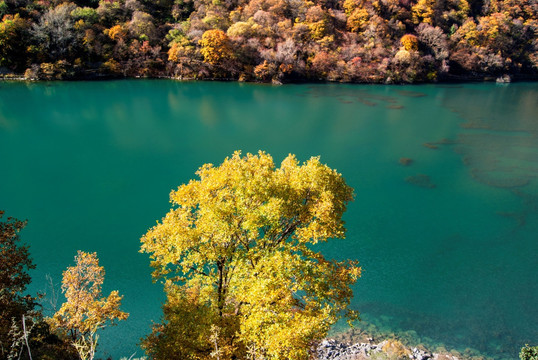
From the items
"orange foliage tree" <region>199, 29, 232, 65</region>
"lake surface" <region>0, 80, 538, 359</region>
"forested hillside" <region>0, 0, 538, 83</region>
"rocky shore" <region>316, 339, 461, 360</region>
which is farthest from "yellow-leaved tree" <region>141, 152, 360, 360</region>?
"orange foliage tree" <region>199, 29, 232, 65</region>

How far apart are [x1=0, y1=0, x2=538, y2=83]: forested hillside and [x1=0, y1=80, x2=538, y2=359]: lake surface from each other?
8626mm

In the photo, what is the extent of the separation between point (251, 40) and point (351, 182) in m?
49.2

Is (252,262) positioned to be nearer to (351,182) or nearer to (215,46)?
(351,182)

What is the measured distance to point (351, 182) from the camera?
3162 centimetres

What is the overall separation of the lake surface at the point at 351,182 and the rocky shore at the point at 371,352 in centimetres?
129

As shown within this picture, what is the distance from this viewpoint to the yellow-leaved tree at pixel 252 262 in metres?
9.88

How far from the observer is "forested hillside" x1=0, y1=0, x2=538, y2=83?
6562 centimetres

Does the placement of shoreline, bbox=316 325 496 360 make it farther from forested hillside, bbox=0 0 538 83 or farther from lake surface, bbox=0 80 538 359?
forested hillside, bbox=0 0 538 83

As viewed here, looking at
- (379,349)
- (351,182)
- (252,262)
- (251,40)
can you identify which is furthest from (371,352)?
(251,40)

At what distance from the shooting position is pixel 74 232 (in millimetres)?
23016

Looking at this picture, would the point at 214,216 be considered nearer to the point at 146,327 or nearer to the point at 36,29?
the point at 146,327

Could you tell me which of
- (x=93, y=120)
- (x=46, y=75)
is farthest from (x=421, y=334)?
(x=46, y=75)

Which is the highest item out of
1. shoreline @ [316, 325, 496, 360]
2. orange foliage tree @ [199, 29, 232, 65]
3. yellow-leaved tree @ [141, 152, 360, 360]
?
orange foliage tree @ [199, 29, 232, 65]

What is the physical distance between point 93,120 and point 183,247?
1692 inches
